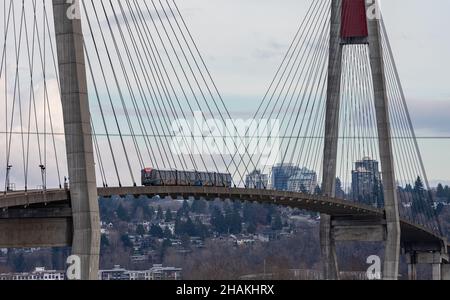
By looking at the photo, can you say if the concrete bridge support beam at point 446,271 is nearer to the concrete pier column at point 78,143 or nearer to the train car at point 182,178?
the train car at point 182,178

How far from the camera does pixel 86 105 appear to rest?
6550cm

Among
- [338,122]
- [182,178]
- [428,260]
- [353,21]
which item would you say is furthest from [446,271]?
[182,178]

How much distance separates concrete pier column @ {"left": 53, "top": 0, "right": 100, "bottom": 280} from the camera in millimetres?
64375

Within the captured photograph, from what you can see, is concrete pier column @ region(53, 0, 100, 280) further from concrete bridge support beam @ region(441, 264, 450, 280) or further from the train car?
concrete bridge support beam @ region(441, 264, 450, 280)

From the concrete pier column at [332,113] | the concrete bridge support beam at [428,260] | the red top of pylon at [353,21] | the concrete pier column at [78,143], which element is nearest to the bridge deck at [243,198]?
the concrete pier column at [78,143]

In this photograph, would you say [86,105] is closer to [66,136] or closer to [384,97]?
[66,136]

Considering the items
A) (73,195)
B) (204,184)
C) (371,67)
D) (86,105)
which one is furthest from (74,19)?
(371,67)

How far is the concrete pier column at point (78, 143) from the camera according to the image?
6438 centimetres

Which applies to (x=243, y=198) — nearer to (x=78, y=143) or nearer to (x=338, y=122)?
(x=338, y=122)

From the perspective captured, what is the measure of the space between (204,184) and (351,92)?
22.7m

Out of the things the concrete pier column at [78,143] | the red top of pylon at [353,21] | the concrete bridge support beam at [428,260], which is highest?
the red top of pylon at [353,21]

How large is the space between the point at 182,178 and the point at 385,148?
27187mm

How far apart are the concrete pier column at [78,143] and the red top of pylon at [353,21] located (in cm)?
5334
